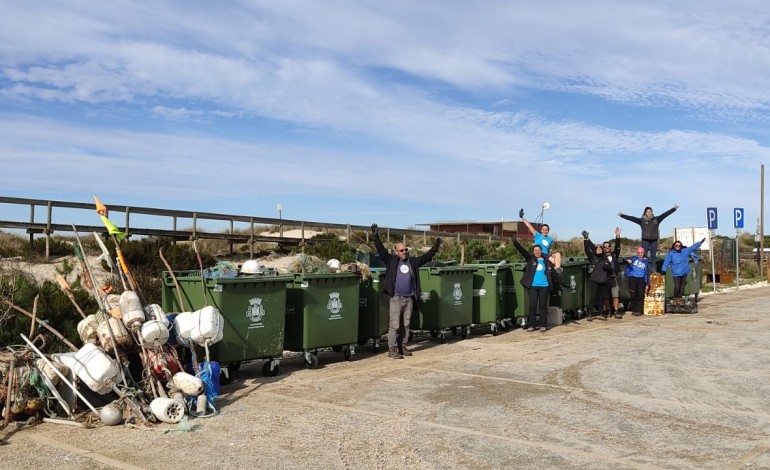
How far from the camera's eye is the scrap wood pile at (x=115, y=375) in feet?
23.3

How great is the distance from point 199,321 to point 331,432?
238 cm

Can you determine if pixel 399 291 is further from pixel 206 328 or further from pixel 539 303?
pixel 539 303

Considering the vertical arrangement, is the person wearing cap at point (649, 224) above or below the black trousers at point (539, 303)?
above

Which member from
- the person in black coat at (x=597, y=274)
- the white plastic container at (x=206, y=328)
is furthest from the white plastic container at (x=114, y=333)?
the person in black coat at (x=597, y=274)

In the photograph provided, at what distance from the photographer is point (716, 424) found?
7.12 meters

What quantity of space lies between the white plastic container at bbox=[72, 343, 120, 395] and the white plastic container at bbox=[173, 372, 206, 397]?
599mm

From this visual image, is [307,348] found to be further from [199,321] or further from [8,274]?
[8,274]

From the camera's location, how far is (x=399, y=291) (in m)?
11.2

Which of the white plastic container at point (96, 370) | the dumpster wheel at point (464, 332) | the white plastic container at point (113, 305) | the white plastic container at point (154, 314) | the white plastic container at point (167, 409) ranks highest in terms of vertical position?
the white plastic container at point (113, 305)

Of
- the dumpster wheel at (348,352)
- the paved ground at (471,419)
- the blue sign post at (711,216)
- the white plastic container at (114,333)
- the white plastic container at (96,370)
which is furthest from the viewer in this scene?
the blue sign post at (711,216)

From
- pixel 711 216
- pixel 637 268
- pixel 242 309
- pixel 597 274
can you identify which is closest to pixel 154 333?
A: pixel 242 309

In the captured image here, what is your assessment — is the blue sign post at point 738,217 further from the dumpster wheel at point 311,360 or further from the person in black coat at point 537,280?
the dumpster wheel at point 311,360

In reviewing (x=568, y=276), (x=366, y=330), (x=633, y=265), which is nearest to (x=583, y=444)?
(x=366, y=330)

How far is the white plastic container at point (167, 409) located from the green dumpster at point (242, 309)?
1886mm
